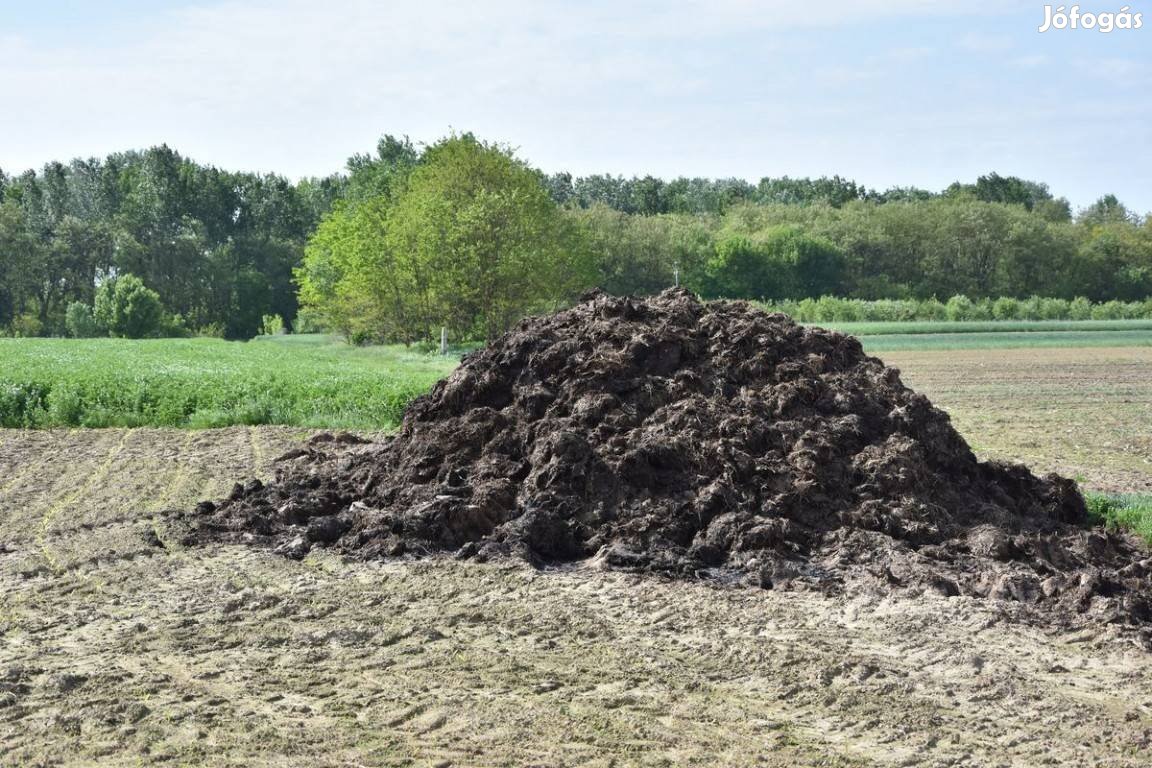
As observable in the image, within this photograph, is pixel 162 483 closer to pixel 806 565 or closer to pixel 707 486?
pixel 707 486

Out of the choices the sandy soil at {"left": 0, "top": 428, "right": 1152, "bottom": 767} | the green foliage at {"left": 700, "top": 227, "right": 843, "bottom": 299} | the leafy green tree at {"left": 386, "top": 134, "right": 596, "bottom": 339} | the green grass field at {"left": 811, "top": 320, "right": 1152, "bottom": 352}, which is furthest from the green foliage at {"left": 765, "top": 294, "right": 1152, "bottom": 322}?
the sandy soil at {"left": 0, "top": 428, "right": 1152, "bottom": 767}

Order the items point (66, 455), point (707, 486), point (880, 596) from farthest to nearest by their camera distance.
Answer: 1. point (66, 455)
2. point (707, 486)
3. point (880, 596)

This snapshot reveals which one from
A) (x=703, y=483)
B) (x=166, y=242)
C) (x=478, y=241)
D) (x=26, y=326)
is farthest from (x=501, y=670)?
(x=166, y=242)

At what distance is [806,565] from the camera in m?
9.95

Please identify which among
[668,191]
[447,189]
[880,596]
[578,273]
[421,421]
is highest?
[668,191]

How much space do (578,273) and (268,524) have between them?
39.5 m

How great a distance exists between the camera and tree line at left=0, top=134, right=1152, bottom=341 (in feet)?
150

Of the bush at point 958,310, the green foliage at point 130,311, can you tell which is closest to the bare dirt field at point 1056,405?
the bush at point 958,310

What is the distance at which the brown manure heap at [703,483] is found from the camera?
996cm

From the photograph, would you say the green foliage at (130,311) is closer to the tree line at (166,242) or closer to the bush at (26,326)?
the tree line at (166,242)

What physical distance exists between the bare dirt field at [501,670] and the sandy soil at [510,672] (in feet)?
0.07

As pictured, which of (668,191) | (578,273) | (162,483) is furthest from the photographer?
(668,191)

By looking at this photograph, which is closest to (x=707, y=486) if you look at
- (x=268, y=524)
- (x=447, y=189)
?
(x=268, y=524)

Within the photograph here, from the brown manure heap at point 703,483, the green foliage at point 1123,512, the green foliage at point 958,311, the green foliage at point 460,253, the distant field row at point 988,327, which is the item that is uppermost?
the green foliage at point 460,253
